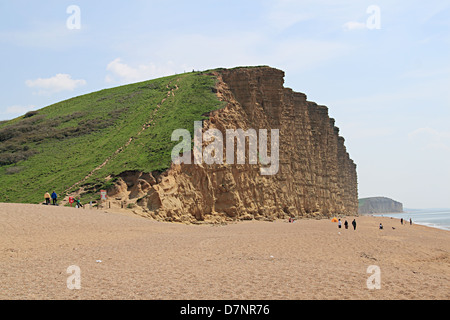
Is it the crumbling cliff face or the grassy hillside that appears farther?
the grassy hillside

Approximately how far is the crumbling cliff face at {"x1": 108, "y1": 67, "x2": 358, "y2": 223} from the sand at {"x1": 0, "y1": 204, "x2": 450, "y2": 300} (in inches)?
333

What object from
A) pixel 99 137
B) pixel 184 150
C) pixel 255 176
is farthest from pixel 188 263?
pixel 99 137

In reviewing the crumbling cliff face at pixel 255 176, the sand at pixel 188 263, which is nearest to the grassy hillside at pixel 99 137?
the crumbling cliff face at pixel 255 176

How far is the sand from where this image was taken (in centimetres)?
1154

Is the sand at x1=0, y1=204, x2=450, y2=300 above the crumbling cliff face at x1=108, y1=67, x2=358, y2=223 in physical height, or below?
below

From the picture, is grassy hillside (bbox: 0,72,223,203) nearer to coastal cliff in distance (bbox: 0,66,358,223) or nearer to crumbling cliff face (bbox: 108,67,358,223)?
coastal cliff in distance (bbox: 0,66,358,223)

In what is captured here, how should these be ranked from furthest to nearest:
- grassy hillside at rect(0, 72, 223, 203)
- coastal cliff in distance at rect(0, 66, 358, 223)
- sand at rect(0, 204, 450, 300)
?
grassy hillside at rect(0, 72, 223, 203), coastal cliff in distance at rect(0, 66, 358, 223), sand at rect(0, 204, 450, 300)

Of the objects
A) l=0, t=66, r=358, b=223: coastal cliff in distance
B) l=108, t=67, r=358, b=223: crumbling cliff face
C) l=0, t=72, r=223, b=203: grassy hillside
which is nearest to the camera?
l=108, t=67, r=358, b=223: crumbling cliff face

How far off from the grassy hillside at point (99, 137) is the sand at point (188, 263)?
1259 centimetres

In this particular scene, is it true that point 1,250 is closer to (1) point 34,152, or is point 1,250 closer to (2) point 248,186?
(2) point 248,186

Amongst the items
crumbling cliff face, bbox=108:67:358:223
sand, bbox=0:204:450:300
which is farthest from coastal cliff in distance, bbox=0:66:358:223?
sand, bbox=0:204:450:300

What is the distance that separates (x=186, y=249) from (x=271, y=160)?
3207 cm

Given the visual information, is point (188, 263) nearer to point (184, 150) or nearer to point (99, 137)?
point (184, 150)

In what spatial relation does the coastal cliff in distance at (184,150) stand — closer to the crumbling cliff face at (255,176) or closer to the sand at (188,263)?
the crumbling cliff face at (255,176)
